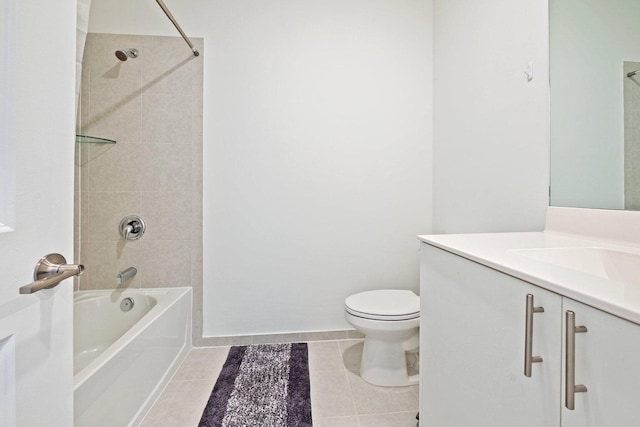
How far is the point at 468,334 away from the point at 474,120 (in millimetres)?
1268

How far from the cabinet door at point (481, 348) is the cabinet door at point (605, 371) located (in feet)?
0.14

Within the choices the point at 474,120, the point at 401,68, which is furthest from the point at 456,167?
the point at 401,68

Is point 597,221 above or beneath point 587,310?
above

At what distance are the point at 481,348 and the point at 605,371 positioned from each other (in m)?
0.32

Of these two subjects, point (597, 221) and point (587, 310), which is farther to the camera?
point (597, 221)

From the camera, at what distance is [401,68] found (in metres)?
2.09

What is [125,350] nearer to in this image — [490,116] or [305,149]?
[305,149]

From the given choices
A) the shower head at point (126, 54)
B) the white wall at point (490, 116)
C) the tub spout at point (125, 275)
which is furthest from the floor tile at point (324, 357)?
the shower head at point (126, 54)

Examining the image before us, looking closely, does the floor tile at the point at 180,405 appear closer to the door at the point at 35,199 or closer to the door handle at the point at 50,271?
the door at the point at 35,199

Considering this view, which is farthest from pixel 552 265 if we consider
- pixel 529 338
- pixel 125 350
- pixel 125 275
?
pixel 125 275

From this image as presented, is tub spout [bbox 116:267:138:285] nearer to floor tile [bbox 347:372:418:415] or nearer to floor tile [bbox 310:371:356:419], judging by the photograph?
floor tile [bbox 310:371:356:419]

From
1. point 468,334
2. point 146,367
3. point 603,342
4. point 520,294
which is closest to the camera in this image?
point 603,342

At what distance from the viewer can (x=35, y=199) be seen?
0.50m

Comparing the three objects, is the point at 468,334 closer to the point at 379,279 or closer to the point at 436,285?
the point at 436,285
